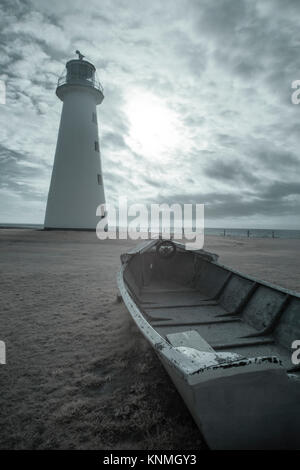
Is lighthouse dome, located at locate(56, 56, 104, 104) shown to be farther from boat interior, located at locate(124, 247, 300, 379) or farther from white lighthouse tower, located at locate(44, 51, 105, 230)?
boat interior, located at locate(124, 247, 300, 379)

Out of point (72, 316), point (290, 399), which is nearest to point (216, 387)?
point (290, 399)

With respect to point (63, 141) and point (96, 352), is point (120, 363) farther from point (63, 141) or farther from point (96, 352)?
point (63, 141)

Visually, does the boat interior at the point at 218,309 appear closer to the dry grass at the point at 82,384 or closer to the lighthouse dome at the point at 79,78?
the dry grass at the point at 82,384

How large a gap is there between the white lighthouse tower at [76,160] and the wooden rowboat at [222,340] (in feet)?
53.8

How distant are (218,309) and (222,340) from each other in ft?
4.67

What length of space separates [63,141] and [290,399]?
2511 centimetres

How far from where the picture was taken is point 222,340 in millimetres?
3781

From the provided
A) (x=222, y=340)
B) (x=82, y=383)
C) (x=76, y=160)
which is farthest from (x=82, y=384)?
(x=76, y=160)

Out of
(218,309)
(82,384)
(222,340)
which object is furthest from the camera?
(218,309)

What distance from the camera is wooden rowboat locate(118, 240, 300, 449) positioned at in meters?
1.73

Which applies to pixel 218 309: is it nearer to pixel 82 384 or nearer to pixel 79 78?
pixel 82 384

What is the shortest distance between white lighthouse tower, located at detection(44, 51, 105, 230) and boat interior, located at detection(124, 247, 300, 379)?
54.7ft

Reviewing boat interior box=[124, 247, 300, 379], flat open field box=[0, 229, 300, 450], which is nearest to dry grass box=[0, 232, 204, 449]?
flat open field box=[0, 229, 300, 450]

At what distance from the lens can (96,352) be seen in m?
3.90
